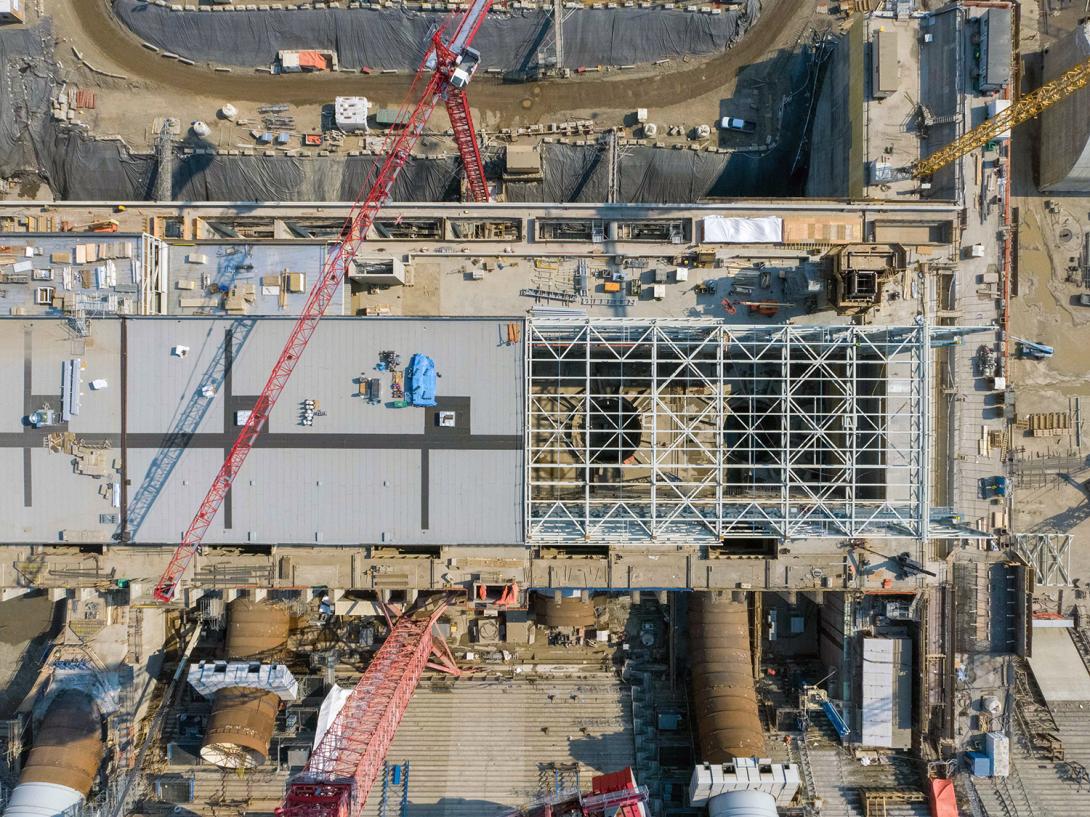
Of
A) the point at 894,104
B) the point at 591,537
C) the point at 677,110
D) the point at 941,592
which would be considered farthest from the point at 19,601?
the point at 894,104

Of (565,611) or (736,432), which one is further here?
(565,611)

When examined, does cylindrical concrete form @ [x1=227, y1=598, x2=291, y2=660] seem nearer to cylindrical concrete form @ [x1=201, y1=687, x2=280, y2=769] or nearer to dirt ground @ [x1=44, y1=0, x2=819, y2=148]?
cylindrical concrete form @ [x1=201, y1=687, x2=280, y2=769]

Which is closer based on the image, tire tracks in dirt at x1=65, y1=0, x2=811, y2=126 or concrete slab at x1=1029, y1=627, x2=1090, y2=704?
concrete slab at x1=1029, y1=627, x2=1090, y2=704

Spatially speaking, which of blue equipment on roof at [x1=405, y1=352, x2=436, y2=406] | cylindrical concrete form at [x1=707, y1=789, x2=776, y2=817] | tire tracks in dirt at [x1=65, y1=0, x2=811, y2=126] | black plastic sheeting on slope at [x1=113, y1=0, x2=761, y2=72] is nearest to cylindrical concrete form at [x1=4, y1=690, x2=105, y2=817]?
blue equipment on roof at [x1=405, y1=352, x2=436, y2=406]

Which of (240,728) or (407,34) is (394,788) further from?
(407,34)

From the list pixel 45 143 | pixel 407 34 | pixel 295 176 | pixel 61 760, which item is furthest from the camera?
pixel 295 176

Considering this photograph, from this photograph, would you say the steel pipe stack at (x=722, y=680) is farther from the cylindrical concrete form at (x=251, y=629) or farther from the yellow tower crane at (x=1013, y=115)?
the yellow tower crane at (x=1013, y=115)

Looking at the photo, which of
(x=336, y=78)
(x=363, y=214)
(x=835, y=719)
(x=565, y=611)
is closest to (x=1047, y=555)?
(x=835, y=719)
